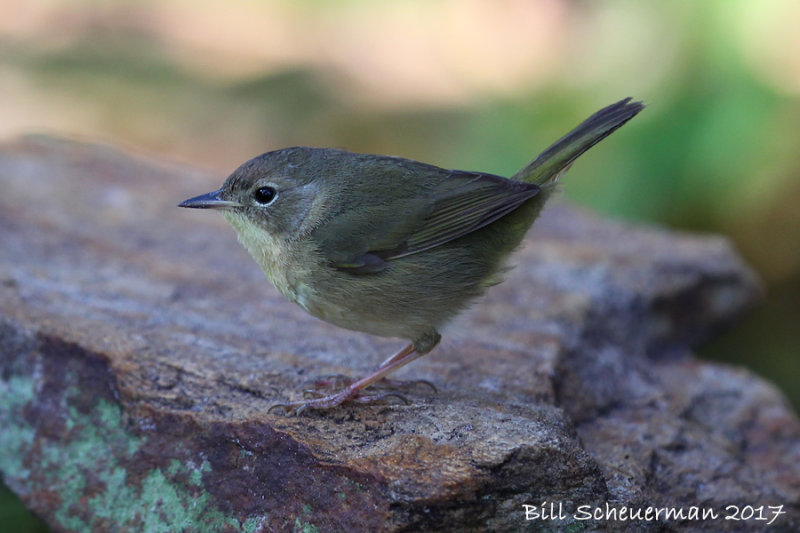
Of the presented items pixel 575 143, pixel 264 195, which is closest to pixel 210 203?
pixel 264 195

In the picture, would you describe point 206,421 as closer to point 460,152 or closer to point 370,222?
point 370,222

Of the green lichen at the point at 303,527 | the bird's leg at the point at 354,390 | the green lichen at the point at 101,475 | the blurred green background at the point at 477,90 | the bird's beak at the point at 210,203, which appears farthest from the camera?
the blurred green background at the point at 477,90

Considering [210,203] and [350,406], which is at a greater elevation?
[210,203]

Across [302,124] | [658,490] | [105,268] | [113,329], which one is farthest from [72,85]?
[658,490]

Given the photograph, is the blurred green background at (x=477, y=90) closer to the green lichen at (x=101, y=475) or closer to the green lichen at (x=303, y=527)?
the green lichen at (x=101, y=475)

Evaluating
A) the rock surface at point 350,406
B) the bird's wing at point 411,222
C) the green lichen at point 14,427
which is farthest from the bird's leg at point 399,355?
the green lichen at point 14,427

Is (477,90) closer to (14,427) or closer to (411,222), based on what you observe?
(411,222)
